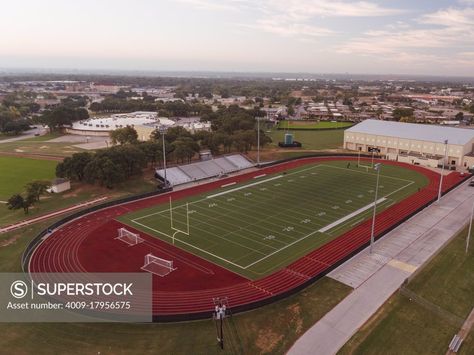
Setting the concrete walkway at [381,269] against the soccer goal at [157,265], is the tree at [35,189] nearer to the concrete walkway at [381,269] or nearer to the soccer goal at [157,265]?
the soccer goal at [157,265]

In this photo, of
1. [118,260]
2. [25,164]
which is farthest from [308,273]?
[25,164]

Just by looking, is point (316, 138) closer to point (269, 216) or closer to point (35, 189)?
point (269, 216)

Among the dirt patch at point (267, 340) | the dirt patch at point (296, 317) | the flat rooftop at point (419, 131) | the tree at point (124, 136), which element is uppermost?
the flat rooftop at point (419, 131)

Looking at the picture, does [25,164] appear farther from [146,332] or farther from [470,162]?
[470,162]

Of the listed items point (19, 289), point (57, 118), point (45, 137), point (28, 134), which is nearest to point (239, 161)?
point (19, 289)

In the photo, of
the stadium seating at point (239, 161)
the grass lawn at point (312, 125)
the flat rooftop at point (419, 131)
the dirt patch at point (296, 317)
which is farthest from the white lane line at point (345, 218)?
the grass lawn at point (312, 125)
